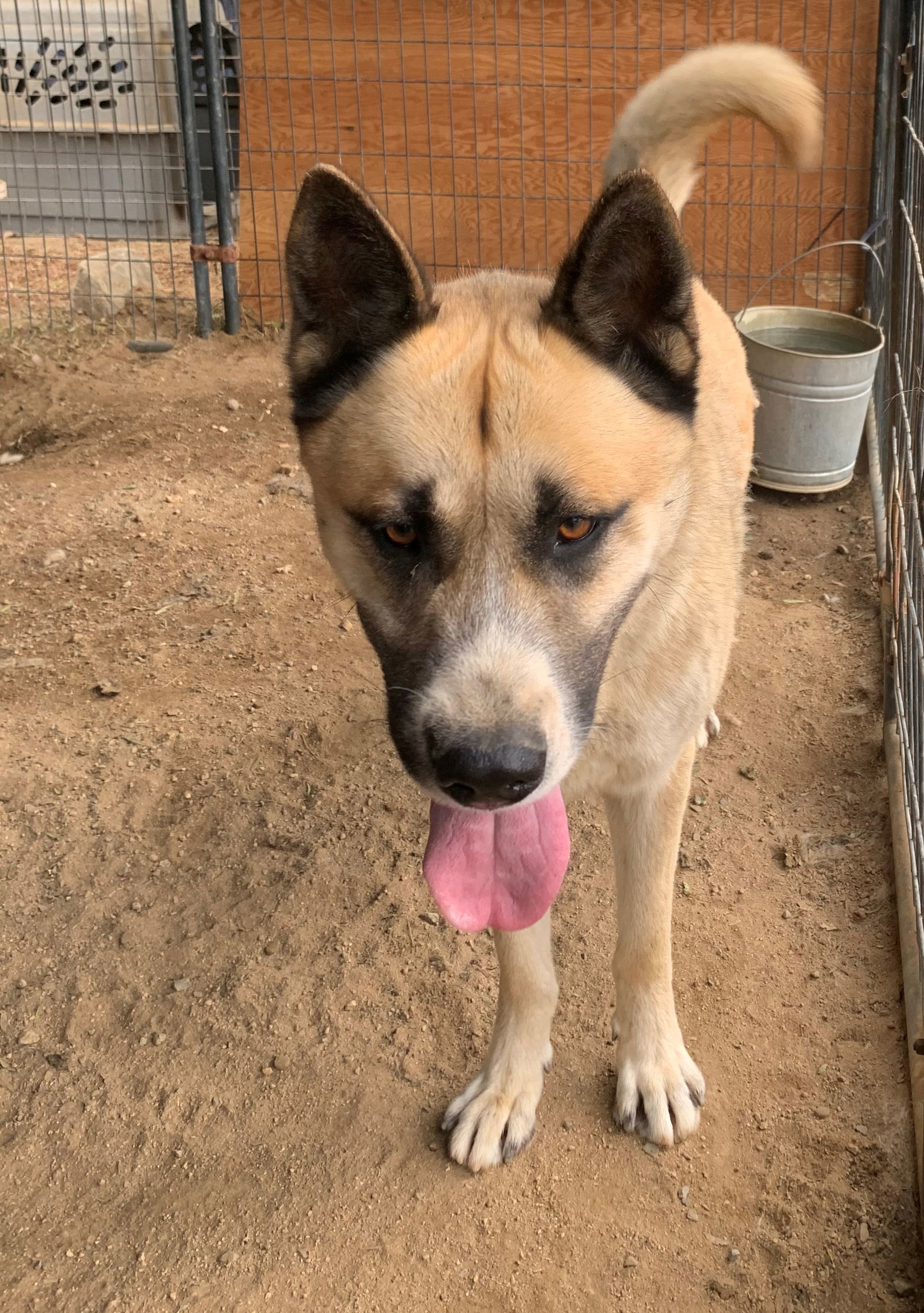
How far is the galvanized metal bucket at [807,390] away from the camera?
4590 mm

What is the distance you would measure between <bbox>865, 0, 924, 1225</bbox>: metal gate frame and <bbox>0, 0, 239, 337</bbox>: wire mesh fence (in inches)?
163

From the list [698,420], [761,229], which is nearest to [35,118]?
[761,229]

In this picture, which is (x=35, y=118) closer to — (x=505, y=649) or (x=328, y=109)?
(x=328, y=109)

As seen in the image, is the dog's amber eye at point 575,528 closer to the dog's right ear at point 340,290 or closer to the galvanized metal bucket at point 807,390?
the dog's right ear at point 340,290

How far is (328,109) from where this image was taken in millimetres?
6355

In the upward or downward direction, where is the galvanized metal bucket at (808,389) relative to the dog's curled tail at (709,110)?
downward

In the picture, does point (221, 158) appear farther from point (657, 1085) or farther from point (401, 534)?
point (657, 1085)

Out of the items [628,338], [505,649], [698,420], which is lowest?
[505,649]

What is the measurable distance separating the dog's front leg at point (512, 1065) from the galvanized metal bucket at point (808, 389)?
3.11 metres

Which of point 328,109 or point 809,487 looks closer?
point 809,487

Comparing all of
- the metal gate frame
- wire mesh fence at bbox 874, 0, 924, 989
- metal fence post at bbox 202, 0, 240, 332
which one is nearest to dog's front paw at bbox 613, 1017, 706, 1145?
the metal gate frame

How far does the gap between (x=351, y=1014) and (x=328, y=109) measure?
222 inches

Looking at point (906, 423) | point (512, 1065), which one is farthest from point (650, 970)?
point (906, 423)

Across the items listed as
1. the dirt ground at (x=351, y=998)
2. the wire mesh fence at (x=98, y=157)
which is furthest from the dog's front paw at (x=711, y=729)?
the wire mesh fence at (x=98, y=157)
